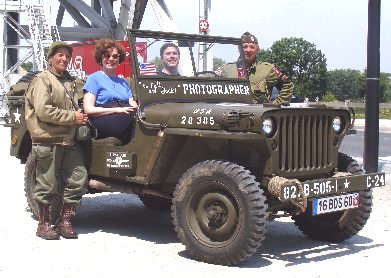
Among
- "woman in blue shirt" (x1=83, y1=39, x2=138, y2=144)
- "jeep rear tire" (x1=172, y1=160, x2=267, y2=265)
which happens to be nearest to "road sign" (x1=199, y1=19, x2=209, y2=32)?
"woman in blue shirt" (x1=83, y1=39, x2=138, y2=144)

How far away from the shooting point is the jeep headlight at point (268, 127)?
234 inches

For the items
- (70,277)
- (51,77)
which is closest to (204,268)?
(70,277)

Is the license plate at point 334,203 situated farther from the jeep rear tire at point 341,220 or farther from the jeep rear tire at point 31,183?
the jeep rear tire at point 31,183

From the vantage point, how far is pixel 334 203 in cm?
634

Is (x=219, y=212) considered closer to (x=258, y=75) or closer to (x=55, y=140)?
(x=55, y=140)

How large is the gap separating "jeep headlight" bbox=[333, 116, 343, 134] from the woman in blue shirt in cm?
184

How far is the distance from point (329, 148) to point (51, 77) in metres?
2.63

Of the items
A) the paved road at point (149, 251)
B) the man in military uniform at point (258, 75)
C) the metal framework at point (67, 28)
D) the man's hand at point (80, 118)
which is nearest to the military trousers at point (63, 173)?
the man's hand at point (80, 118)

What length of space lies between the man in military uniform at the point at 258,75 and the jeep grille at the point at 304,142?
1.67m

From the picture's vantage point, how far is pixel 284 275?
577 centimetres

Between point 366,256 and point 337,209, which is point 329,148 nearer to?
point 337,209

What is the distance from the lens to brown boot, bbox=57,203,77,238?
7121 millimetres

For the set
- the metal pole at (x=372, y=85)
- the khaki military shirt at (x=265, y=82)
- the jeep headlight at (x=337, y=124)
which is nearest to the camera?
the jeep headlight at (x=337, y=124)

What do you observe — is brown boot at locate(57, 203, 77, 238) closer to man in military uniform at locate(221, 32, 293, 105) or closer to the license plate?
man in military uniform at locate(221, 32, 293, 105)
